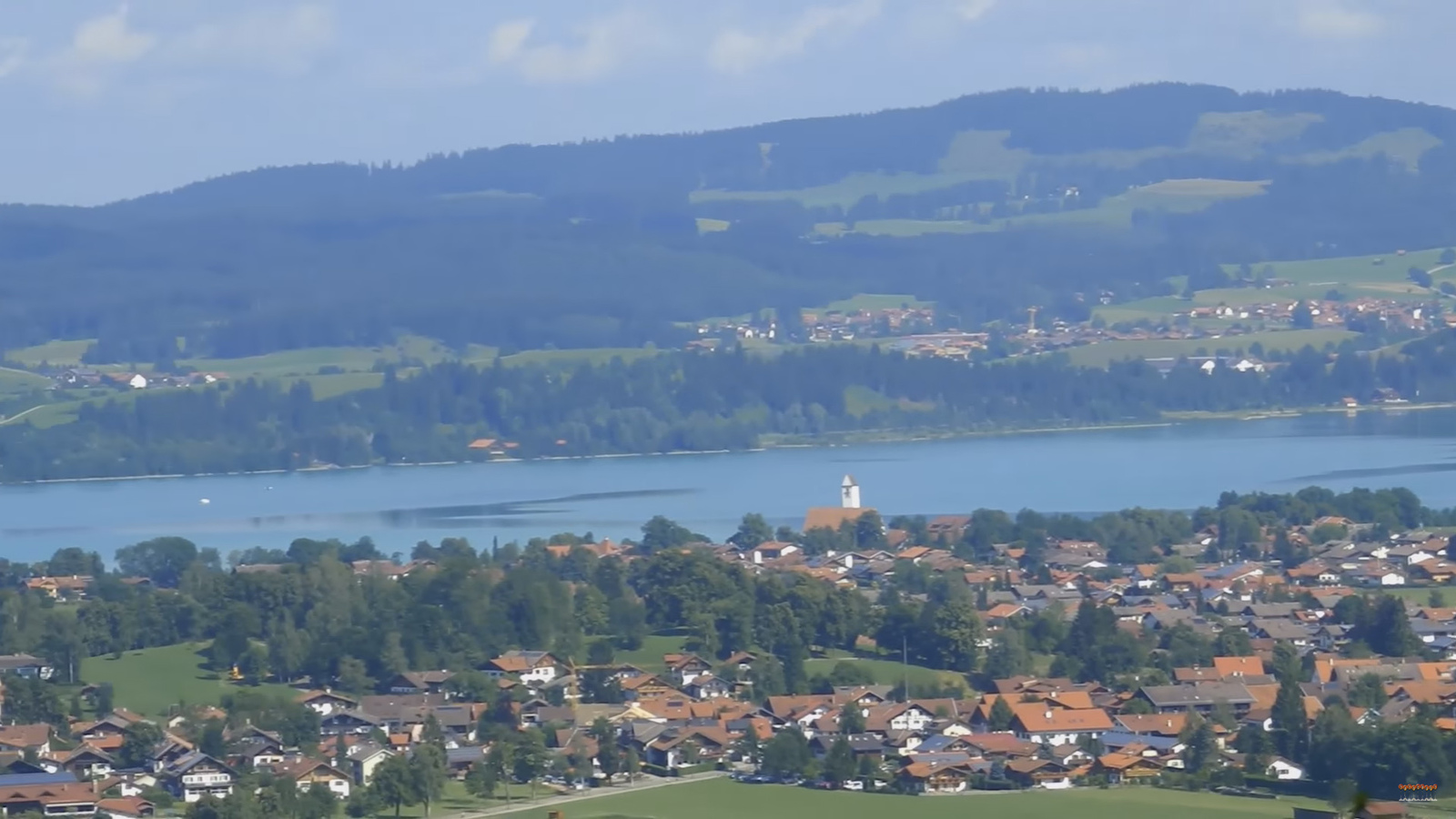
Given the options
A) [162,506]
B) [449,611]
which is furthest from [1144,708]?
[162,506]

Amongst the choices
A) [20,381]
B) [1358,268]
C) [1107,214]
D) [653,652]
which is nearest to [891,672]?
[653,652]

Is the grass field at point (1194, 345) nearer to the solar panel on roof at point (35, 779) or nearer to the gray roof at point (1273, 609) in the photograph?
the gray roof at point (1273, 609)

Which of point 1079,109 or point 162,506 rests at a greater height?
point 1079,109

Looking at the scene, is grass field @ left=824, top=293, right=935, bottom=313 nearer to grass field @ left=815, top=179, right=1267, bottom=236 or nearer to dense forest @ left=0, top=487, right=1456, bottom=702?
grass field @ left=815, top=179, right=1267, bottom=236

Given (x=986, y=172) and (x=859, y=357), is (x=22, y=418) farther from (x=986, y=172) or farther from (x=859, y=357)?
(x=986, y=172)

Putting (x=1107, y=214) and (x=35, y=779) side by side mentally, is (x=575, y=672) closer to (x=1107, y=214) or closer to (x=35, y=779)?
(x=35, y=779)

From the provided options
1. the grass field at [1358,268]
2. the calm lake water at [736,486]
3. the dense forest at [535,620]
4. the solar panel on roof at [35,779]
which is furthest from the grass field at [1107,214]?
the solar panel on roof at [35,779]
